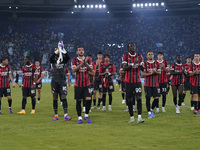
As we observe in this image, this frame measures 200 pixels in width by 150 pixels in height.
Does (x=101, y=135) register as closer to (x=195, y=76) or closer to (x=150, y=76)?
(x=150, y=76)

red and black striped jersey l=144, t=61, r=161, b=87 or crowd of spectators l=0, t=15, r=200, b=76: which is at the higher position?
crowd of spectators l=0, t=15, r=200, b=76

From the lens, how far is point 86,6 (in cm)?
5184

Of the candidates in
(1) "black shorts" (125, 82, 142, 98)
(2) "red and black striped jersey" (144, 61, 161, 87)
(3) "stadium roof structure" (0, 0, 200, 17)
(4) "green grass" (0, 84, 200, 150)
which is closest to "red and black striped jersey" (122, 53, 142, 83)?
(1) "black shorts" (125, 82, 142, 98)

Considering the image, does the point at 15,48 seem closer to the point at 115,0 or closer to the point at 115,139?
the point at 115,0

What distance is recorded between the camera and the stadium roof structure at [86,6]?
4978 centimetres

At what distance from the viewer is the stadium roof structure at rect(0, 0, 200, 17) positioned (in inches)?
1960

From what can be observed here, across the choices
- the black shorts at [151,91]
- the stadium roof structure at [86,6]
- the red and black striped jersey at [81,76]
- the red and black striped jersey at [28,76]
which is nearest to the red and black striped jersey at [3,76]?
the red and black striped jersey at [28,76]

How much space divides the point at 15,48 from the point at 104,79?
40.2 metres

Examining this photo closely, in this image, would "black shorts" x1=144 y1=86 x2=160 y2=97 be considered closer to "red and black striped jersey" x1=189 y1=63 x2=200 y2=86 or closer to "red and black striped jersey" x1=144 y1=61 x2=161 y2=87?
"red and black striped jersey" x1=144 y1=61 x2=161 y2=87

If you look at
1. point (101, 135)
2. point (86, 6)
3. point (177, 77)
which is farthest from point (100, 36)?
point (101, 135)

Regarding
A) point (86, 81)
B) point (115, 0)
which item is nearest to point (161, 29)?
point (115, 0)

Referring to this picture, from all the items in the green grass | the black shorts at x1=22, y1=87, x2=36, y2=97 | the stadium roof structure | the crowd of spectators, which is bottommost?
the green grass

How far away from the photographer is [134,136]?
7637 millimetres

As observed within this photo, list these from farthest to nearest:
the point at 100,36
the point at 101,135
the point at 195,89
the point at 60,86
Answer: the point at 100,36 < the point at 195,89 < the point at 60,86 < the point at 101,135
